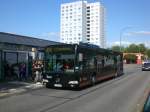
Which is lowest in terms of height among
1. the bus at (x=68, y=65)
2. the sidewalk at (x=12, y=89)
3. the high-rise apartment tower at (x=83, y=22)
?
the sidewalk at (x=12, y=89)

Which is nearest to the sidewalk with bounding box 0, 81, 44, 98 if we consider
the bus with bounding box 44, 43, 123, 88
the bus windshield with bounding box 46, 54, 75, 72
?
the bus with bounding box 44, 43, 123, 88

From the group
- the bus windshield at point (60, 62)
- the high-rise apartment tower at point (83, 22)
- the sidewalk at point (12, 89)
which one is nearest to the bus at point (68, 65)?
the bus windshield at point (60, 62)

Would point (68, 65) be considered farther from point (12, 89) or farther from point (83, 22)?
point (83, 22)

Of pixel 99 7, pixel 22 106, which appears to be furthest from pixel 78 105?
pixel 99 7

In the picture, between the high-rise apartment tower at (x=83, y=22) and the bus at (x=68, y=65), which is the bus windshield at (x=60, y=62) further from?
the high-rise apartment tower at (x=83, y=22)

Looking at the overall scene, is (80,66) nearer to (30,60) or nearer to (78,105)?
(78,105)

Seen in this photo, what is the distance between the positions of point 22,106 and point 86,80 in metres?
9.02

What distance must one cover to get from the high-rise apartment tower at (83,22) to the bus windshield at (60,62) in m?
86.4

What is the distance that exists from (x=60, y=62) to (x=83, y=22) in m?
96.7

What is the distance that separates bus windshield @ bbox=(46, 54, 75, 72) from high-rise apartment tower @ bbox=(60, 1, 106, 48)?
86407 mm

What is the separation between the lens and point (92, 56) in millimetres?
22031

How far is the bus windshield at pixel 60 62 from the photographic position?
18.8m

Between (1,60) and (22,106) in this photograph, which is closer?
(22,106)

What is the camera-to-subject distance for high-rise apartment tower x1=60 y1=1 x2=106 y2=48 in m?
109
